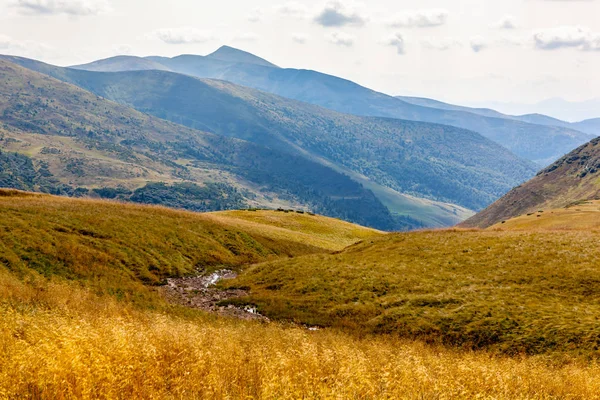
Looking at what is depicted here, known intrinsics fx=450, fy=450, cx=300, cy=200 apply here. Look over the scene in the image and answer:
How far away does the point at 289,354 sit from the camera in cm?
1609

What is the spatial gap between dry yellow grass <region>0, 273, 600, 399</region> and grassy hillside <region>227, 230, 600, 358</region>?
601cm

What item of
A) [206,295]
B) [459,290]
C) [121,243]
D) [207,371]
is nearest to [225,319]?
[206,295]

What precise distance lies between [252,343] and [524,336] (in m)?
15.1

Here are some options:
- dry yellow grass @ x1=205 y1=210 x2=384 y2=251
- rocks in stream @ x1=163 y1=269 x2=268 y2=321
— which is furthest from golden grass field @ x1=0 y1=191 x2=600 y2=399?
dry yellow grass @ x1=205 y1=210 x2=384 y2=251

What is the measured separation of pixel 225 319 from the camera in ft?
91.1

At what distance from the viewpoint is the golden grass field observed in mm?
11891

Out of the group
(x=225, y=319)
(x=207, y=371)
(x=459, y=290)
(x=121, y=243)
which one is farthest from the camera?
(x=121, y=243)

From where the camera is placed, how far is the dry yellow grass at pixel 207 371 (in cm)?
1088

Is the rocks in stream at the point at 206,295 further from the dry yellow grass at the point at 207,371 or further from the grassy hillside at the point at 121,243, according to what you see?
the dry yellow grass at the point at 207,371

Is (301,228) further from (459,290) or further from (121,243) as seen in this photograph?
(459,290)

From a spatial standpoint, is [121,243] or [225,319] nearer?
[225,319]

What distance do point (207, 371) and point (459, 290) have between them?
75.5ft

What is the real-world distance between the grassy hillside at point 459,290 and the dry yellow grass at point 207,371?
601 centimetres

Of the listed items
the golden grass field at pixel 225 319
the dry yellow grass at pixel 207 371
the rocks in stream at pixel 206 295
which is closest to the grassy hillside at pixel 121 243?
the golden grass field at pixel 225 319
